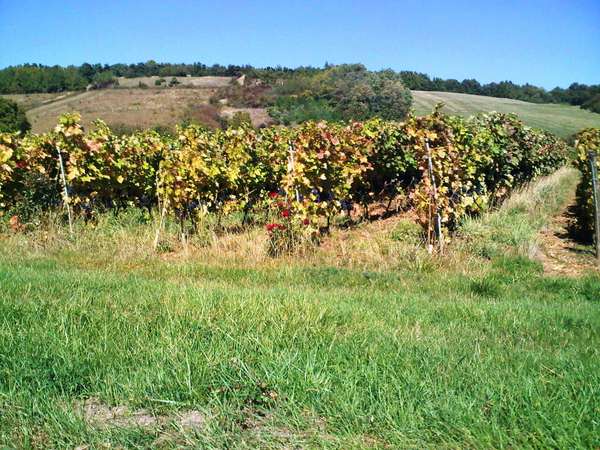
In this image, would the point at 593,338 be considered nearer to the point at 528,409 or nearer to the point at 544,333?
the point at 544,333

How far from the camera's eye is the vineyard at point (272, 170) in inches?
353

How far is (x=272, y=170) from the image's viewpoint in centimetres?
1212

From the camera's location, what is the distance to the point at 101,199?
11.4 meters

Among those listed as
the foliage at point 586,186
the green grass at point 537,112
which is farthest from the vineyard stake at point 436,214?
the green grass at point 537,112

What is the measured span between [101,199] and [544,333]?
950 centimetres

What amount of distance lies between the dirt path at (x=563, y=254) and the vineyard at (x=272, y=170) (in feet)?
4.28

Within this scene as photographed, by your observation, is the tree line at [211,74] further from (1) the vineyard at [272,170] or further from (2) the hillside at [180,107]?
(1) the vineyard at [272,170]

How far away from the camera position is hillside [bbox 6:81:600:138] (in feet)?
157

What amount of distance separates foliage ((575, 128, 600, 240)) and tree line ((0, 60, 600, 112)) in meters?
51.5

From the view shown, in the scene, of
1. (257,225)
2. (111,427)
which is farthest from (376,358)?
(257,225)

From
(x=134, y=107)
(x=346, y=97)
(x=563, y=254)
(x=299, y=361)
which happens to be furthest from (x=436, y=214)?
(x=134, y=107)

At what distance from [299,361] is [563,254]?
669 centimetres

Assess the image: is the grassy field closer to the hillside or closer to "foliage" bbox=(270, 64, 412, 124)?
"foliage" bbox=(270, 64, 412, 124)

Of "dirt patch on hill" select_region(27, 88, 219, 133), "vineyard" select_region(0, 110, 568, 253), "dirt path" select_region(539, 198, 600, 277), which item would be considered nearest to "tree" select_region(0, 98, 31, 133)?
"dirt patch on hill" select_region(27, 88, 219, 133)
